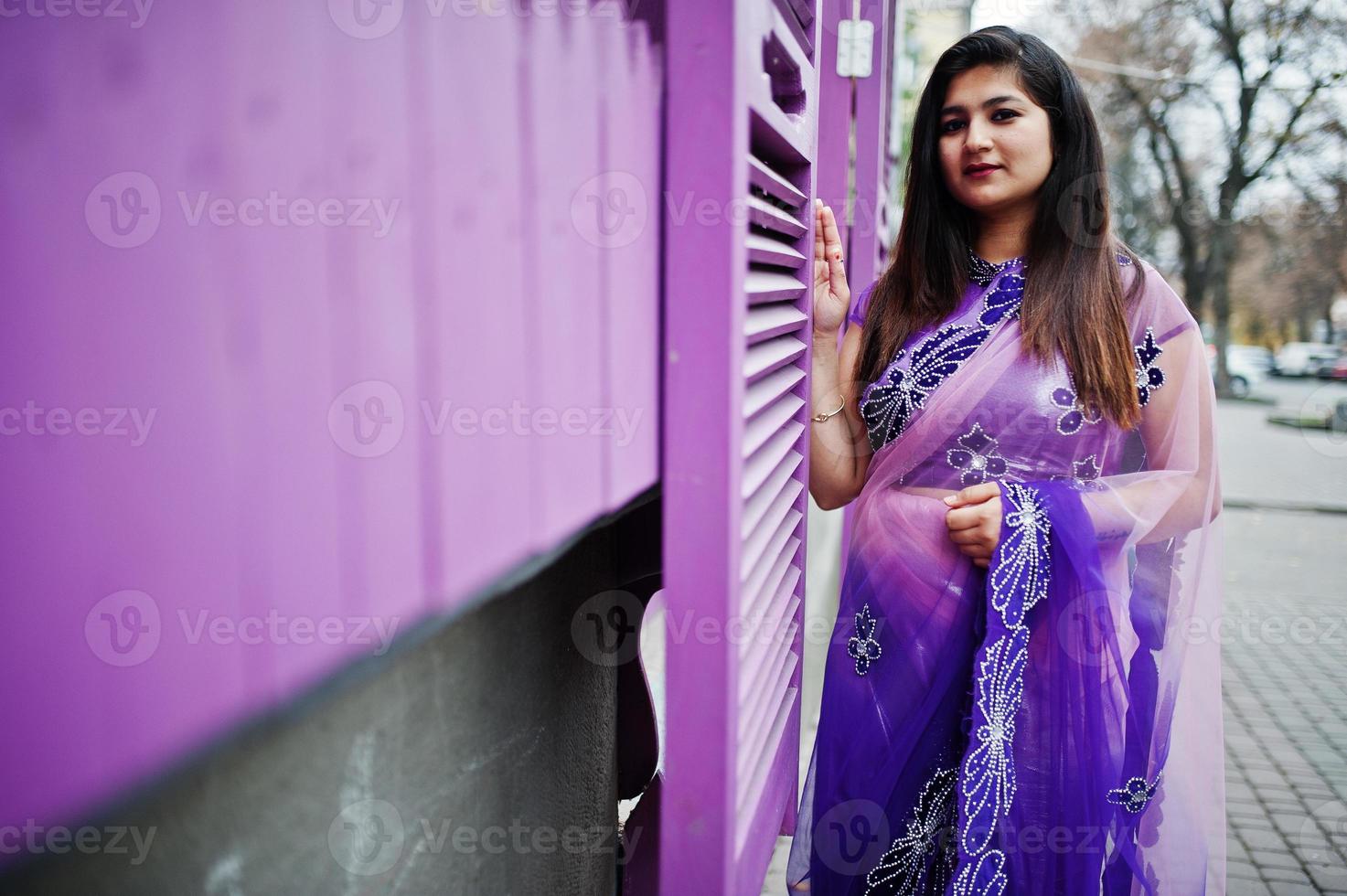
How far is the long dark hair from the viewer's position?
178 cm

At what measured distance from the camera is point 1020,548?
1.75m

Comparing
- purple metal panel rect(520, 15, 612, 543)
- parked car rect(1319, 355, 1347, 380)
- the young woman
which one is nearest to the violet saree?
the young woman

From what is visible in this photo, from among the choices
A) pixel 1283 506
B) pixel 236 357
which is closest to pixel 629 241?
pixel 236 357

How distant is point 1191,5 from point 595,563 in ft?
72.8

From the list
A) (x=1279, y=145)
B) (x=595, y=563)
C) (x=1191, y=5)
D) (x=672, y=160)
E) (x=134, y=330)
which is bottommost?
(x=595, y=563)

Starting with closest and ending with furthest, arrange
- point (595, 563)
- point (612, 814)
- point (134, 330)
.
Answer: point (134, 330), point (595, 563), point (612, 814)

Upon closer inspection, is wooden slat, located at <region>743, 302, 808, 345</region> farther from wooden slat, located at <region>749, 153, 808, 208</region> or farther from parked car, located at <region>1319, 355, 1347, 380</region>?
parked car, located at <region>1319, 355, 1347, 380</region>

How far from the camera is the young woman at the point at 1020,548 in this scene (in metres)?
1.75

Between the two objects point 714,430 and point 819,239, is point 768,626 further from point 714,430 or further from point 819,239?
point 819,239

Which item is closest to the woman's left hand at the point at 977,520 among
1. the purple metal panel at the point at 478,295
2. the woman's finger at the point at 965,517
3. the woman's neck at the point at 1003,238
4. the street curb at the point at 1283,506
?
the woman's finger at the point at 965,517

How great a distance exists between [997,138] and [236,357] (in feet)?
5.30

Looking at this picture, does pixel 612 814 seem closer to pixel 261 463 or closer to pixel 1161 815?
pixel 1161 815

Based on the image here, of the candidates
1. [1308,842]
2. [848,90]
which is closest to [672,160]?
[848,90]

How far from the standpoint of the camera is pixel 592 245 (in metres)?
0.96
